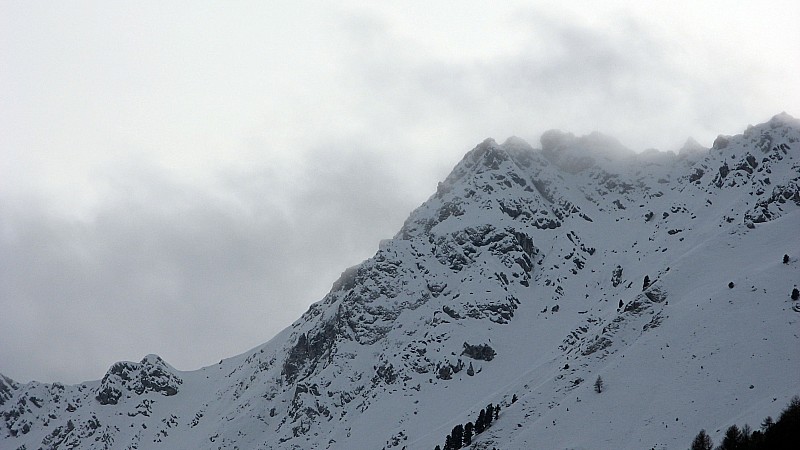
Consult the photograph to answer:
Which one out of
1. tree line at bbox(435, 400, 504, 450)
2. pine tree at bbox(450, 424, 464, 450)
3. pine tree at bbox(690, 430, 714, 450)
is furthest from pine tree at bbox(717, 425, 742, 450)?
pine tree at bbox(450, 424, 464, 450)

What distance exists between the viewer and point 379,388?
171625mm

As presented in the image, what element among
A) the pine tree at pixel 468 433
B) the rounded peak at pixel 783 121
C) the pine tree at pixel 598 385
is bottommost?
the pine tree at pixel 598 385

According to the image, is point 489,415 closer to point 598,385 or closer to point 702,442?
point 598,385

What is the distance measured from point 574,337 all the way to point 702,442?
61853mm

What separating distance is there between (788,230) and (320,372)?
3746 inches

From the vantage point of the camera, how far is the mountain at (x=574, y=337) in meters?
113

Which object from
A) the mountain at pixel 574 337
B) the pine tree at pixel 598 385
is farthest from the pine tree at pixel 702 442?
the pine tree at pixel 598 385

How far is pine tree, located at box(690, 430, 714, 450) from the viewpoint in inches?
3651

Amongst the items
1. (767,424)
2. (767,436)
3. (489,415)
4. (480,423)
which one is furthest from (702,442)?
(489,415)

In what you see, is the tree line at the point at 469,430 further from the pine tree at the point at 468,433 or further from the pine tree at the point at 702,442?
the pine tree at the point at 702,442

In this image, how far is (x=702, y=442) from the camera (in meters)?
93.5

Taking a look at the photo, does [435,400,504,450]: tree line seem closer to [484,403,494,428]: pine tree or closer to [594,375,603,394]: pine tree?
[484,403,494,428]: pine tree

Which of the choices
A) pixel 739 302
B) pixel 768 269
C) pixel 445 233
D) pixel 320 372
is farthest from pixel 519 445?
pixel 445 233

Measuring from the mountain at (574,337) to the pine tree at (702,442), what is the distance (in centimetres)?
415
